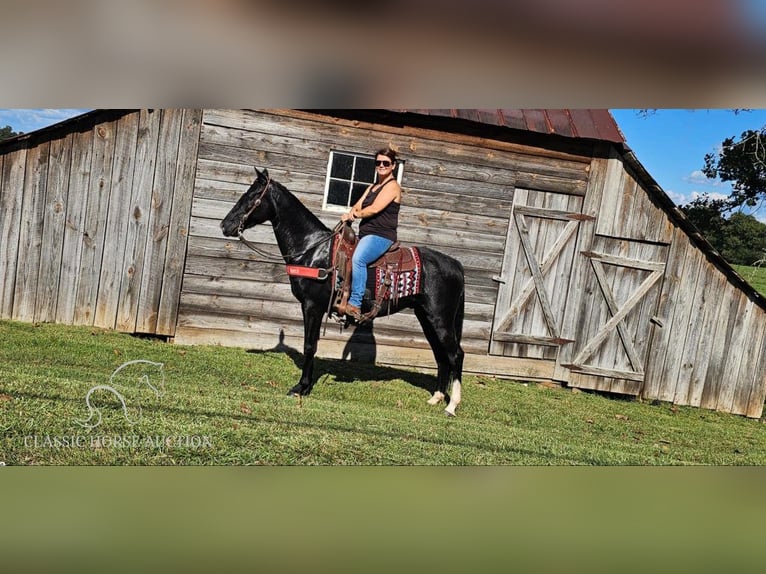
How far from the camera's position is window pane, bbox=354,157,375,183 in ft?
12.2

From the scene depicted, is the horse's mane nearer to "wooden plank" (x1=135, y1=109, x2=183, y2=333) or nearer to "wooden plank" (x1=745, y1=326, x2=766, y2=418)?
"wooden plank" (x1=135, y1=109, x2=183, y2=333)

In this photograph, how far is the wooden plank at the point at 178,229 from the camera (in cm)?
351

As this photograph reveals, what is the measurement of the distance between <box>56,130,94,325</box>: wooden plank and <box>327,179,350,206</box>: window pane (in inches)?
49.4

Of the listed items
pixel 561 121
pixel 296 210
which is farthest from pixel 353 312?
pixel 561 121

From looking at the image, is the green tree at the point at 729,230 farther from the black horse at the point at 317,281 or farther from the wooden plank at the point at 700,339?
the black horse at the point at 317,281

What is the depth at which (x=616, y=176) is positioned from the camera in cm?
415

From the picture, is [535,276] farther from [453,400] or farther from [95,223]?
[95,223]

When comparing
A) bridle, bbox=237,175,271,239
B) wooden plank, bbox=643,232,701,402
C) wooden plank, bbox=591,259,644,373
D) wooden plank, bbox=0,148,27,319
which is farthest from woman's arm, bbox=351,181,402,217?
wooden plank, bbox=643,232,701,402

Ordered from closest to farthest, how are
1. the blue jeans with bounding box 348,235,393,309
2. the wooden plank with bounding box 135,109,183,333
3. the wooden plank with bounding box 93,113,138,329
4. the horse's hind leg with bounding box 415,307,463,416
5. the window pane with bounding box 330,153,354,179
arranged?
the wooden plank with bounding box 93,113,138,329 → the wooden plank with bounding box 135,109,183,333 → the window pane with bounding box 330,153,354,179 → the blue jeans with bounding box 348,235,393,309 → the horse's hind leg with bounding box 415,307,463,416
